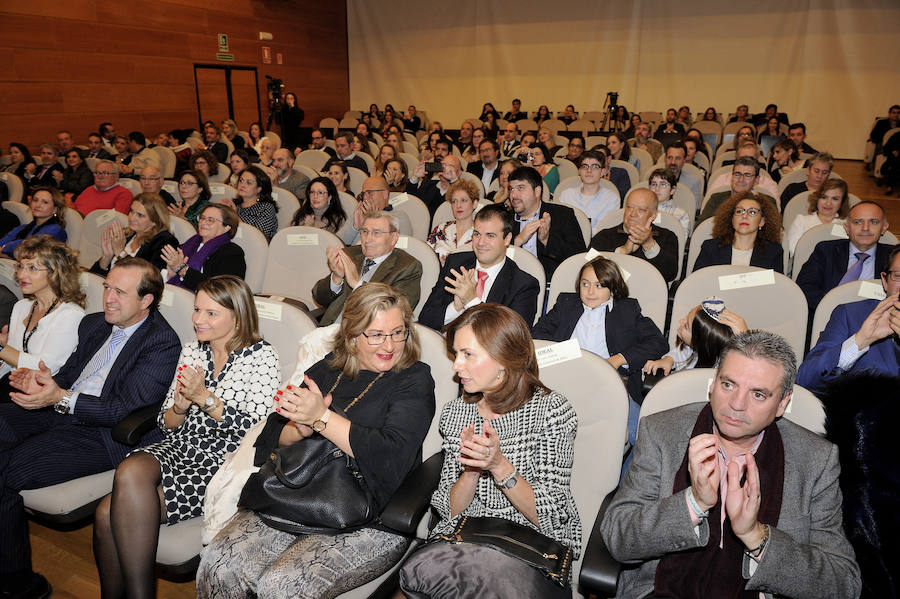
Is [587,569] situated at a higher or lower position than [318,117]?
A: lower

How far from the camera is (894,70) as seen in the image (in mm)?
12625

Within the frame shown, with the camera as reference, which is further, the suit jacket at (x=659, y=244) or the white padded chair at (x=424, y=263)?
the suit jacket at (x=659, y=244)

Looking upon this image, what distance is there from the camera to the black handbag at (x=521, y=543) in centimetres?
160

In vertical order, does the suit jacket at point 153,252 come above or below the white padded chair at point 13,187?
below

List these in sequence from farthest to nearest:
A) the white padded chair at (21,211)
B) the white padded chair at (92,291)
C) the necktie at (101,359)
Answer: the white padded chair at (21,211)
the white padded chair at (92,291)
the necktie at (101,359)

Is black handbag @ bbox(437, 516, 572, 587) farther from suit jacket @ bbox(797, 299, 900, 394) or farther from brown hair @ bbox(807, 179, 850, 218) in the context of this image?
brown hair @ bbox(807, 179, 850, 218)

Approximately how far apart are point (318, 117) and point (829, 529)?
15804 millimetres

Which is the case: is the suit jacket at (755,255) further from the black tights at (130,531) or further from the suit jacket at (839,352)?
the black tights at (130,531)

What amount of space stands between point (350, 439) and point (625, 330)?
1458mm

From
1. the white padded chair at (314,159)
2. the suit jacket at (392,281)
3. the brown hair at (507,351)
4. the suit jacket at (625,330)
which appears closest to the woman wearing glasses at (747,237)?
the suit jacket at (625,330)

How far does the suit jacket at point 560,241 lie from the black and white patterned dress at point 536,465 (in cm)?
231

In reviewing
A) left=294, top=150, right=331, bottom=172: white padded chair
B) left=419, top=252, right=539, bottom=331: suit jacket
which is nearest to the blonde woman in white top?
left=419, top=252, right=539, bottom=331: suit jacket

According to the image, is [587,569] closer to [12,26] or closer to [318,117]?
[12,26]

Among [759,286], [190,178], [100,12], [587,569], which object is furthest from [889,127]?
[100,12]
